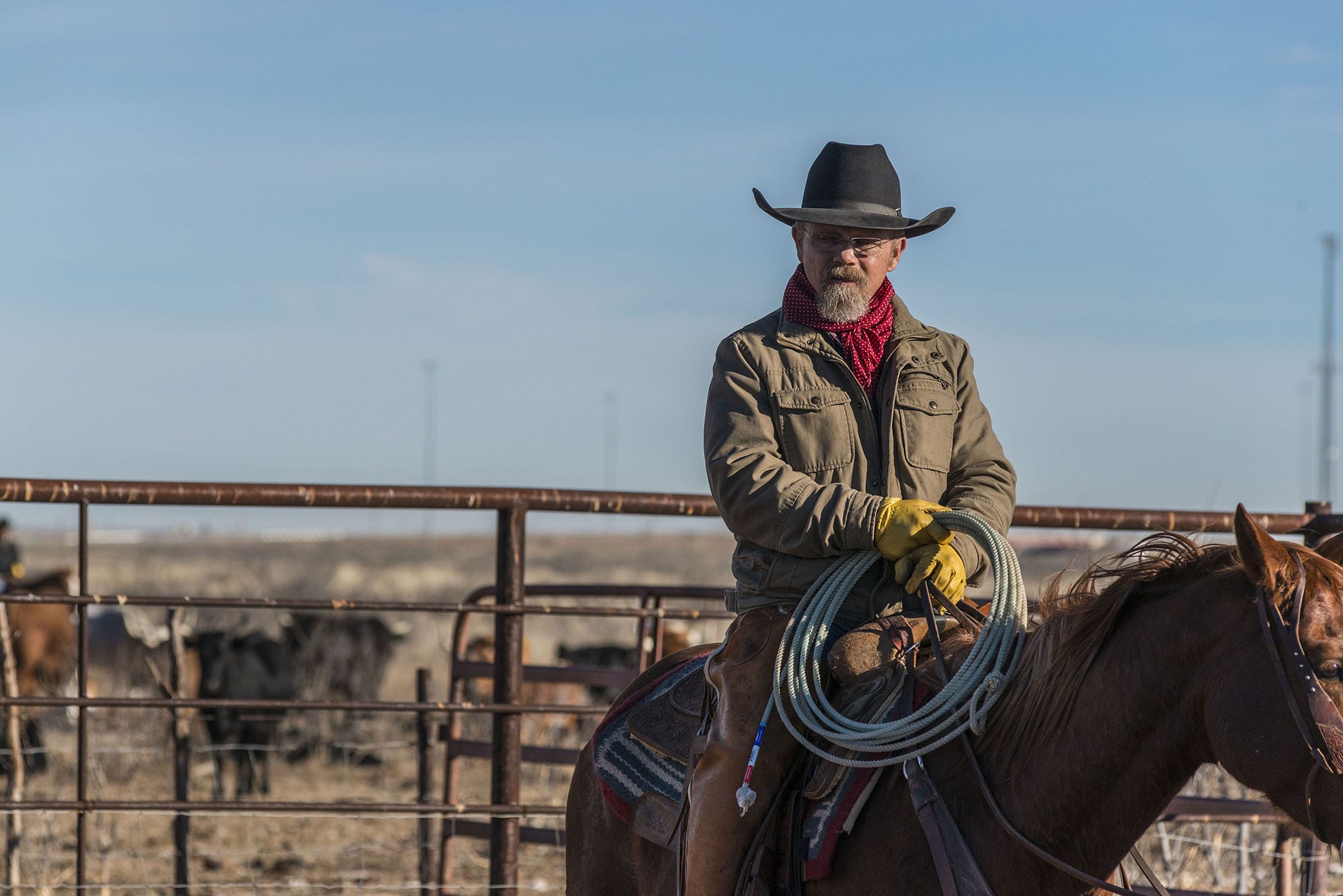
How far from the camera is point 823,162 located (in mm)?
3436

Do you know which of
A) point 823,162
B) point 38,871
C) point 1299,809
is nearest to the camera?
point 1299,809

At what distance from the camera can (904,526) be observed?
3.08m

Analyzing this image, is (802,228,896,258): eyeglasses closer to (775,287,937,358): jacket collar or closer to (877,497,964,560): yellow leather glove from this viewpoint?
(775,287,937,358): jacket collar

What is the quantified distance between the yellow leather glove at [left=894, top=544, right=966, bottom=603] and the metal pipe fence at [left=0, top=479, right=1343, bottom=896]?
2049mm

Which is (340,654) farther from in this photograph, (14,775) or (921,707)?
(921,707)

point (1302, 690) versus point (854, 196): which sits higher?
point (854, 196)

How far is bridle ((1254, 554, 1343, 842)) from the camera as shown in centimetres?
230

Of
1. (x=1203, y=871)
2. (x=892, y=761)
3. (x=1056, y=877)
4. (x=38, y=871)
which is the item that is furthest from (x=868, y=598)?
→ (x=38, y=871)

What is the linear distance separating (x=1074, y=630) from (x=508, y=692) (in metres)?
2.94

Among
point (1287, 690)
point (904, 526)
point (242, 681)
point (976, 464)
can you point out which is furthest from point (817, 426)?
point (242, 681)

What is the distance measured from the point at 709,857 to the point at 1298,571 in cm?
140

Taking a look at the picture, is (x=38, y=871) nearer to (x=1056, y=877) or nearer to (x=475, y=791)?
(x=475, y=791)

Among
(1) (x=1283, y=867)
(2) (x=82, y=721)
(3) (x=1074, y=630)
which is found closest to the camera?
(3) (x=1074, y=630)

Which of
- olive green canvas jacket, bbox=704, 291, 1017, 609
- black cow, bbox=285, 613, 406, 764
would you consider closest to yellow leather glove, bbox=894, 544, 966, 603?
olive green canvas jacket, bbox=704, 291, 1017, 609
